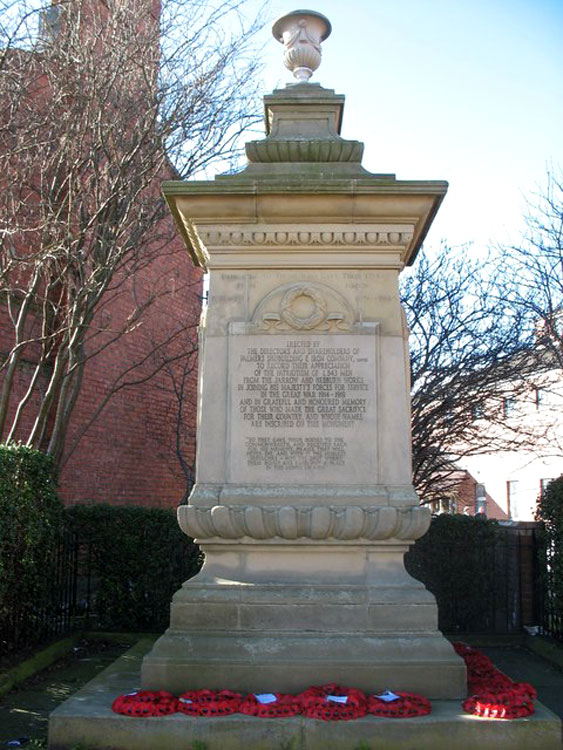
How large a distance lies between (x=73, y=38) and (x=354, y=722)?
9.19 meters

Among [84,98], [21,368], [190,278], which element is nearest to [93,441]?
[21,368]

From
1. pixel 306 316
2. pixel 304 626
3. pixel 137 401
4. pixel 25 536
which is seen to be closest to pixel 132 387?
pixel 137 401

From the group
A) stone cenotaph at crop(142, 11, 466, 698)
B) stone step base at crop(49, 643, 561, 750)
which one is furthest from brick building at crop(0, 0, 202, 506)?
stone step base at crop(49, 643, 561, 750)

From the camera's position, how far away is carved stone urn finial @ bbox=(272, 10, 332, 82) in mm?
6875

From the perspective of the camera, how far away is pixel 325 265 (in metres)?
6.20

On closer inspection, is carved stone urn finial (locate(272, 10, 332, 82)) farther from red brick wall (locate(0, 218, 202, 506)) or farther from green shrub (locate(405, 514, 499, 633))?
green shrub (locate(405, 514, 499, 633))

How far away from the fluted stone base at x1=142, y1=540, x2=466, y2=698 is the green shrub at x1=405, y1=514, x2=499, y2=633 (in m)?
6.10

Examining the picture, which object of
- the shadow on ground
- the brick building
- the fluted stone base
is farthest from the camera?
the brick building

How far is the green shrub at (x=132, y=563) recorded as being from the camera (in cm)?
1104

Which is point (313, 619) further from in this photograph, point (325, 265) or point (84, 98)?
point (84, 98)

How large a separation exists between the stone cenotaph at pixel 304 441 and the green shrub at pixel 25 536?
3.04 metres

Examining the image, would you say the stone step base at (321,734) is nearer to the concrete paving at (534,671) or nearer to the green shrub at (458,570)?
the concrete paving at (534,671)

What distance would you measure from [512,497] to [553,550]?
82.5ft

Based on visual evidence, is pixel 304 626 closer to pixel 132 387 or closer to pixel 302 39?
pixel 302 39
